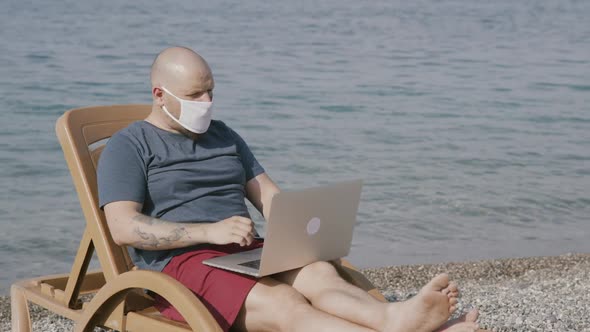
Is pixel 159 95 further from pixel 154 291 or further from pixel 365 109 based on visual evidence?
pixel 365 109

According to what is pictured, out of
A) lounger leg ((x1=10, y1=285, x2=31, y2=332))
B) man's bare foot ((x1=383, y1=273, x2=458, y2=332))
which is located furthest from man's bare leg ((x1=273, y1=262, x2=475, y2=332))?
lounger leg ((x1=10, y1=285, x2=31, y2=332))

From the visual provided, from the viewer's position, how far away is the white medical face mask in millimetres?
3840

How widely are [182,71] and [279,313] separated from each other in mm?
1048

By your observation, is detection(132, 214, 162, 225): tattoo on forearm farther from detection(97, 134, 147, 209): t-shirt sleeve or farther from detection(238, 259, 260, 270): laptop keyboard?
detection(238, 259, 260, 270): laptop keyboard

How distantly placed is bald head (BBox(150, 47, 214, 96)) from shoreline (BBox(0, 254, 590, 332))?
7.47ft

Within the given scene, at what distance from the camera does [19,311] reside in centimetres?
443

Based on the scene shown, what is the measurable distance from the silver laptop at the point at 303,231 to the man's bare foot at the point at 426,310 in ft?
1.63

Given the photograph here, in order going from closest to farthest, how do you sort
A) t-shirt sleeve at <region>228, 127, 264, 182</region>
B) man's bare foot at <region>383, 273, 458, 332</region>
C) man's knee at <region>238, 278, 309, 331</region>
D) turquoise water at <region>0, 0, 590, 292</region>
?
man's bare foot at <region>383, 273, 458, 332</region>, man's knee at <region>238, 278, 309, 331</region>, t-shirt sleeve at <region>228, 127, 264, 182</region>, turquoise water at <region>0, 0, 590, 292</region>

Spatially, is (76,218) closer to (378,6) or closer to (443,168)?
(443,168)

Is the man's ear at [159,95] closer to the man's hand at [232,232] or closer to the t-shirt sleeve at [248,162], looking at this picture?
the t-shirt sleeve at [248,162]

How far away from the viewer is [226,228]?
3480 mm

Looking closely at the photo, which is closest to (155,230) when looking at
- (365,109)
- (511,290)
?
(511,290)

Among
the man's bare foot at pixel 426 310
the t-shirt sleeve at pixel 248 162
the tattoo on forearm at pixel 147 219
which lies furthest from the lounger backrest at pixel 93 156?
the man's bare foot at pixel 426 310

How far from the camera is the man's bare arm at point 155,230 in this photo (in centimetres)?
352
